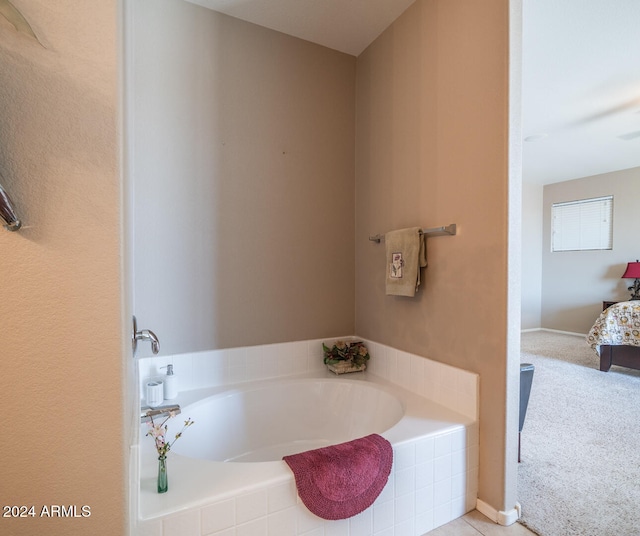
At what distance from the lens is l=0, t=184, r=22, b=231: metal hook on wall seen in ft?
1.91

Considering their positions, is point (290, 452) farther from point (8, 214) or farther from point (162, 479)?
point (8, 214)

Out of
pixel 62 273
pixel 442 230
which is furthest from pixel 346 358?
pixel 62 273

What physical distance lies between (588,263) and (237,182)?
19.4 ft

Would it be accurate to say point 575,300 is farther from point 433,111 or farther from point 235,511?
point 235,511

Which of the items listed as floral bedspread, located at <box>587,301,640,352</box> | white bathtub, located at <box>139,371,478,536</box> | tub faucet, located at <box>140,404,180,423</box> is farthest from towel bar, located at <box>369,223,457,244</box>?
floral bedspread, located at <box>587,301,640,352</box>

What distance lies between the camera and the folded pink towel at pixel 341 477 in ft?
3.78

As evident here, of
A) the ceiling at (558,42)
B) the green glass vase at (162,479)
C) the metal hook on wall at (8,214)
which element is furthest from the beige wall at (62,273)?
the ceiling at (558,42)

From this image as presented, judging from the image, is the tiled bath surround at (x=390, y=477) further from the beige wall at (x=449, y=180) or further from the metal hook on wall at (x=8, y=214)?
the metal hook on wall at (x=8, y=214)

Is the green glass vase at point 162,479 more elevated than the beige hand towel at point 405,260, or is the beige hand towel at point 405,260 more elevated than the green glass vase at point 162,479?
the beige hand towel at point 405,260

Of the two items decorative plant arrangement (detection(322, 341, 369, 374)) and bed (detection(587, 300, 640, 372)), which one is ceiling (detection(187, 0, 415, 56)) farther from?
bed (detection(587, 300, 640, 372))

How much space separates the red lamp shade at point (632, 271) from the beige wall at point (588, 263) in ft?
0.86

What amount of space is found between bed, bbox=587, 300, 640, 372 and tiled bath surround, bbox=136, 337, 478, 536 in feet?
10.1

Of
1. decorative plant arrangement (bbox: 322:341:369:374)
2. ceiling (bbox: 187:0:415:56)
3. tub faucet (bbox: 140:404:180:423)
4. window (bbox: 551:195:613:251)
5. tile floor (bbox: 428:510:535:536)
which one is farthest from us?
window (bbox: 551:195:613:251)

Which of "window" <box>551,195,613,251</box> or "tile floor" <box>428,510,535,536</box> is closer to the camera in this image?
"tile floor" <box>428,510,535,536</box>
